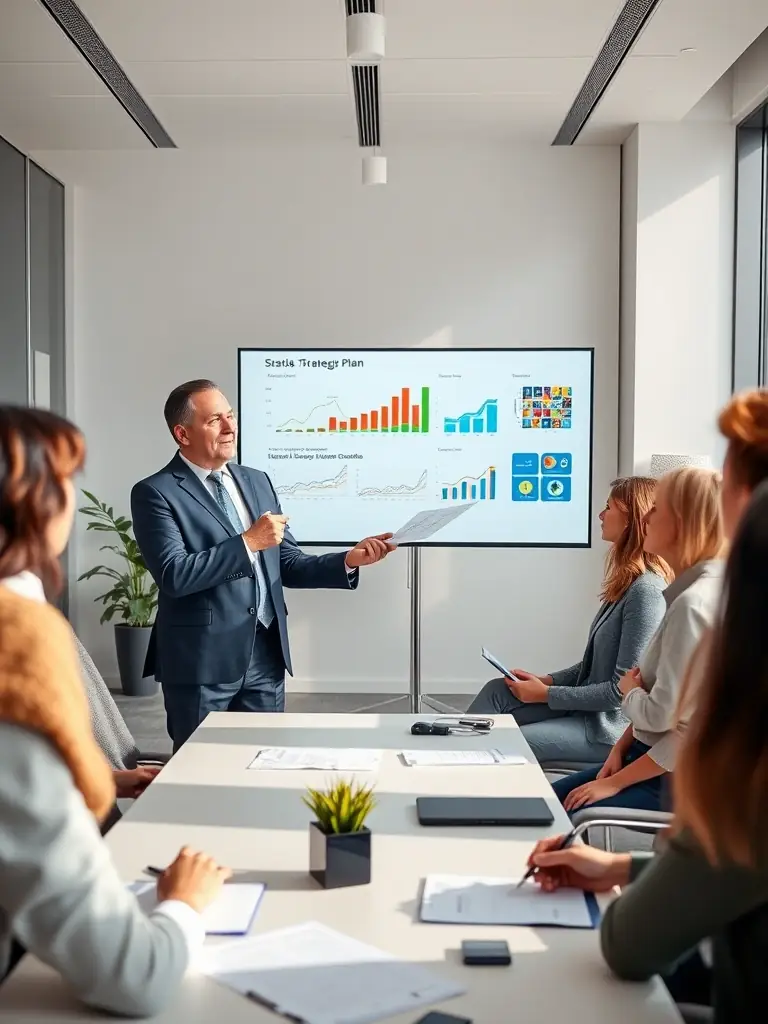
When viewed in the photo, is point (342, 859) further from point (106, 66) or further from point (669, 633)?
point (106, 66)

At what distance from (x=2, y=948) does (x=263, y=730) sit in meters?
1.55

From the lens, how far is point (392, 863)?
1825mm

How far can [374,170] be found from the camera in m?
5.98

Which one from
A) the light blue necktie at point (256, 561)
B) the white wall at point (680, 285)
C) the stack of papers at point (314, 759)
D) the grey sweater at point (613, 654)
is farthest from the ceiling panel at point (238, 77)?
the stack of papers at point (314, 759)

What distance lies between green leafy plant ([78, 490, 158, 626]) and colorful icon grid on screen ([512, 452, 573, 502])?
2280mm

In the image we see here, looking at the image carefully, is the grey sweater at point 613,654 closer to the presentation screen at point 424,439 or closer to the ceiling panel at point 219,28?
the ceiling panel at point 219,28

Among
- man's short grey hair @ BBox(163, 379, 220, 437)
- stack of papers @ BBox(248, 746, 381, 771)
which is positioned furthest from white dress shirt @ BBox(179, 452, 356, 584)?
stack of papers @ BBox(248, 746, 381, 771)

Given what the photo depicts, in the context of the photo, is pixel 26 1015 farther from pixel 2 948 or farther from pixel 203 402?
pixel 203 402

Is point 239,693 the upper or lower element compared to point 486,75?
lower

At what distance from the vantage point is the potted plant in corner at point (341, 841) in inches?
66.7

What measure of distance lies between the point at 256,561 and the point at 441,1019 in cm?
241

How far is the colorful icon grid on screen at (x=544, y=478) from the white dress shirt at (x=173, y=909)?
5.07 meters

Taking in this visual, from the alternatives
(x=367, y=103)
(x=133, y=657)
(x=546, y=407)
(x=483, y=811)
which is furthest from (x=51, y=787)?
(x=133, y=657)

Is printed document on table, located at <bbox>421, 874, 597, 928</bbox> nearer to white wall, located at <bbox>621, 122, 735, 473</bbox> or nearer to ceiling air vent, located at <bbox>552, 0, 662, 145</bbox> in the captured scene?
ceiling air vent, located at <bbox>552, 0, 662, 145</bbox>
